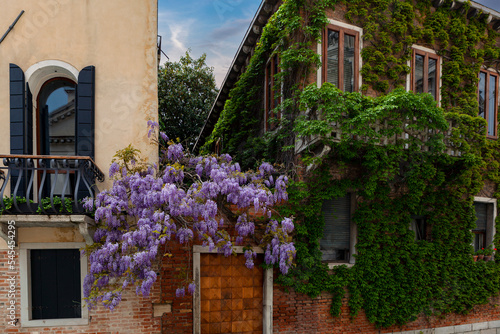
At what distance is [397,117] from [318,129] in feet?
6.30

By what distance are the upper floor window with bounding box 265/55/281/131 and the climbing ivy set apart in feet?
1.04

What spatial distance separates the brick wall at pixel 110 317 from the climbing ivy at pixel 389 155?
2953 millimetres

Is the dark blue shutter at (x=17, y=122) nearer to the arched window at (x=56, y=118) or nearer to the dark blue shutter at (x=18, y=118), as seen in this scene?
the dark blue shutter at (x=18, y=118)

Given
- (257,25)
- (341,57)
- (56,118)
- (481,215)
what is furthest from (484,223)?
(56,118)

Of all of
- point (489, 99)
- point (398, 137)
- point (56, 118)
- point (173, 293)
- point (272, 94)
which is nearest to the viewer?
point (56, 118)

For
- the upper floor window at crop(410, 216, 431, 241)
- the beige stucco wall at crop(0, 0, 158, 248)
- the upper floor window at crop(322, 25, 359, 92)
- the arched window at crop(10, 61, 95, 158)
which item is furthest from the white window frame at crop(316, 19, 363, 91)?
the arched window at crop(10, 61, 95, 158)

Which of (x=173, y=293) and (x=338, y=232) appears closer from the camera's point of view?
(x=173, y=293)

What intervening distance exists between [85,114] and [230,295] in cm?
501

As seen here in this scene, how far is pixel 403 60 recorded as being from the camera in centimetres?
851

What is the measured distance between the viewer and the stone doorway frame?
687cm

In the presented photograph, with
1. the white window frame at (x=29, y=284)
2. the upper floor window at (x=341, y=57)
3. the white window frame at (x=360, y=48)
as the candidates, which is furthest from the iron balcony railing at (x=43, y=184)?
the upper floor window at (x=341, y=57)

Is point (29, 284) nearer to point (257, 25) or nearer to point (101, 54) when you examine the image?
point (101, 54)

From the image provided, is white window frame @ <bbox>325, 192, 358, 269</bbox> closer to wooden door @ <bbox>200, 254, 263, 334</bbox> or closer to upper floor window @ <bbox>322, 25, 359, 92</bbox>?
wooden door @ <bbox>200, 254, 263, 334</bbox>

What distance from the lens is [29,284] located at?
598cm
